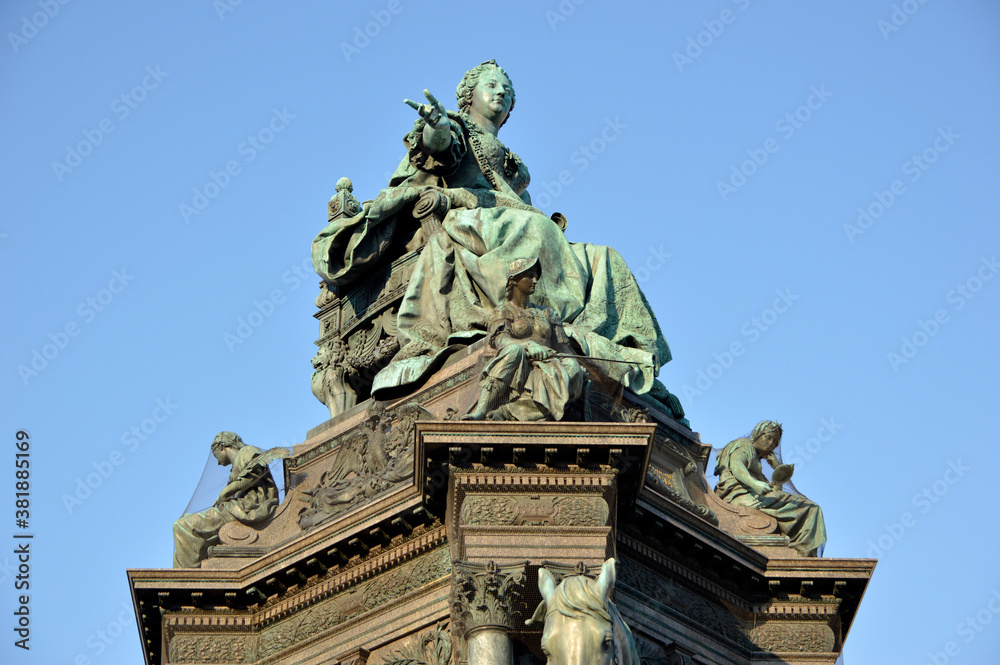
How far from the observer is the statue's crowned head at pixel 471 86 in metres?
37.6

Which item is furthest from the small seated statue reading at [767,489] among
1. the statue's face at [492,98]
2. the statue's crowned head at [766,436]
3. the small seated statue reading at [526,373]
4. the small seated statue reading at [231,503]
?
the statue's face at [492,98]

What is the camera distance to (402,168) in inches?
1421

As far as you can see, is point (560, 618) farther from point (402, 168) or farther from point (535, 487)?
point (402, 168)

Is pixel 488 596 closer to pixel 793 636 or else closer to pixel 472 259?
pixel 793 636

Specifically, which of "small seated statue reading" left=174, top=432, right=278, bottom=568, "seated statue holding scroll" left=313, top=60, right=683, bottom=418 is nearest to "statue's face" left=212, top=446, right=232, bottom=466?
"small seated statue reading" left=174, top=432, right=278, bottom=568

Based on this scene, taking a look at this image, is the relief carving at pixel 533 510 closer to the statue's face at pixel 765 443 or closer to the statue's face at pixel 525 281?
the statue's face at pixel 525 281

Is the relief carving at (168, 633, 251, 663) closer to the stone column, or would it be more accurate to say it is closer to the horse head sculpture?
the stone column

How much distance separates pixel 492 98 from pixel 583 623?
1607 centimetres

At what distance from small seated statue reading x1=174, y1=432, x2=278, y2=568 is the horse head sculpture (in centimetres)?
736

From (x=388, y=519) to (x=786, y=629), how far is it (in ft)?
22.1

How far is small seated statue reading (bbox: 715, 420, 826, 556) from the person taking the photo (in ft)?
99.0

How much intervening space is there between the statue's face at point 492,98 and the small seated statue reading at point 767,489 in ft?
30.5

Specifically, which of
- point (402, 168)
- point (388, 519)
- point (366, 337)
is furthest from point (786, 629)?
point (402, 168)

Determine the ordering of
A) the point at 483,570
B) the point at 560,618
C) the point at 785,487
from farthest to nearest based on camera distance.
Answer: the point at 785,487 → the point at 483,570 → the point at 560,618
